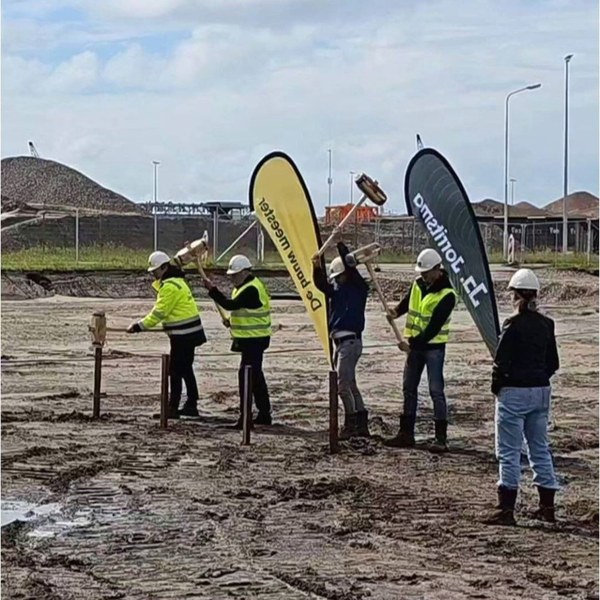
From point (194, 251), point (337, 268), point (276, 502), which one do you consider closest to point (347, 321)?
point (337, 268)

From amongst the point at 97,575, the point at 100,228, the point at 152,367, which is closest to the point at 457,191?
the point at 97,575

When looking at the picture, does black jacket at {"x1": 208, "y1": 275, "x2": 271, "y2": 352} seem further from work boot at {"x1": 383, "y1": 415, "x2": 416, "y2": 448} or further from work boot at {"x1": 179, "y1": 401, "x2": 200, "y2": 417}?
work boot at {"x1": 383, "y1": 415, "x2": 416, "y2": 448}

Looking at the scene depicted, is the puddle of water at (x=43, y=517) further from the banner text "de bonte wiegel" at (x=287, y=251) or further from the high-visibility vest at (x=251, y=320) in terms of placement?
the banner text "de bonte wiegel" at (x=287, y=251)

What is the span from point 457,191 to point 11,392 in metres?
7.20

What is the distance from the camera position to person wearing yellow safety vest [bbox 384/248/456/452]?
40.2 feet

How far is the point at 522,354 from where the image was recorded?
930 cm

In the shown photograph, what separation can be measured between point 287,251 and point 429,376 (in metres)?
2.78

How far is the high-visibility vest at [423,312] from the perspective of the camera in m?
12.3

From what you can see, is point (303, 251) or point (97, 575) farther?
point (303, 251)

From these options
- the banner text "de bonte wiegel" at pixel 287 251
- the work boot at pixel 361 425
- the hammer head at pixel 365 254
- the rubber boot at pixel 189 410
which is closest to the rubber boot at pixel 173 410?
the rubber boot at pixel 189 410

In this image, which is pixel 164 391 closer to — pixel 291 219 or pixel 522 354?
pixel 291 219

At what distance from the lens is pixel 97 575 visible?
25.5 ft

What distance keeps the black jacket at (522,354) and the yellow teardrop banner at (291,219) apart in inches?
192

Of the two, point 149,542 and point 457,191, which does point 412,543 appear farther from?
point 457,191
